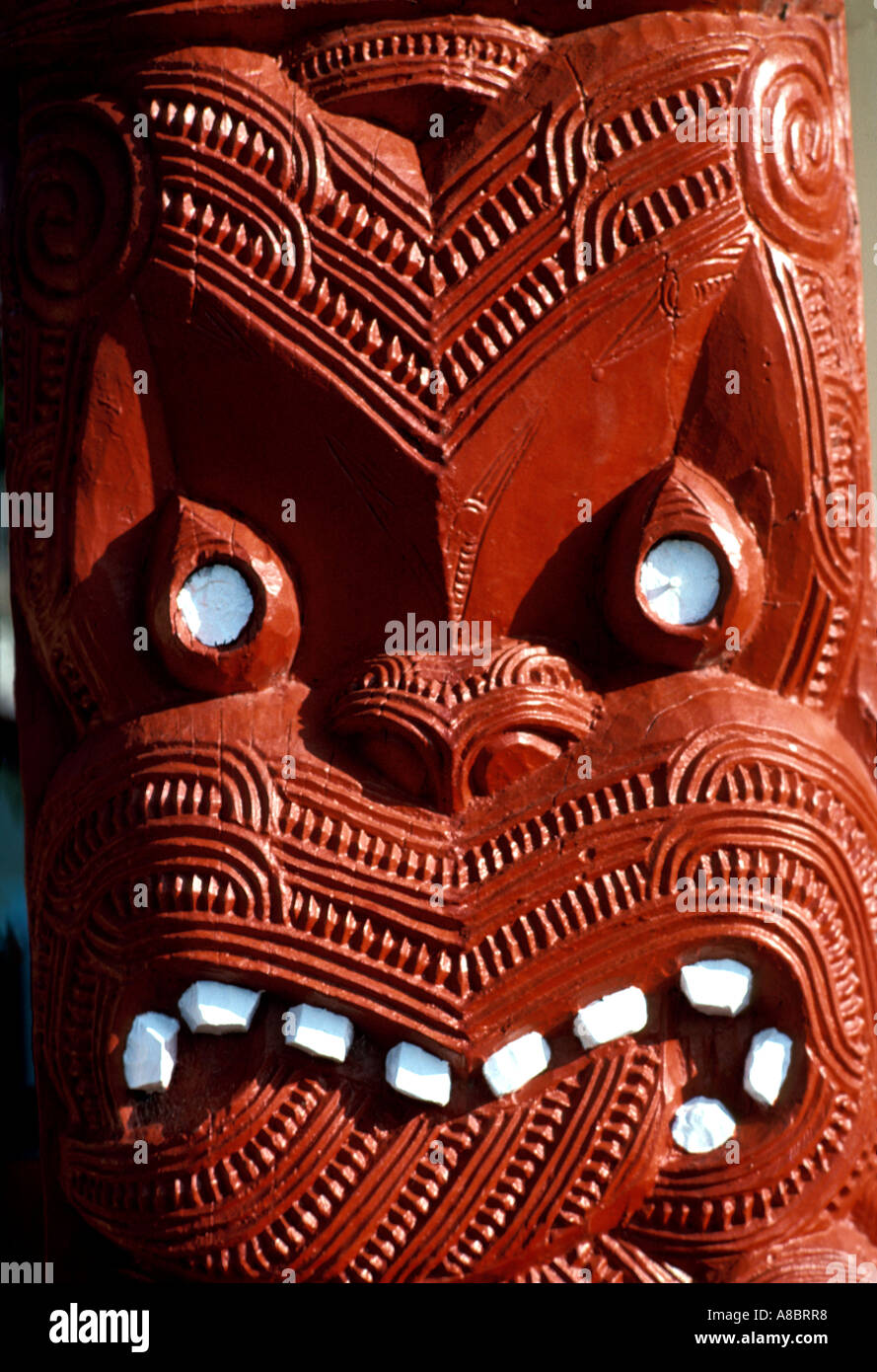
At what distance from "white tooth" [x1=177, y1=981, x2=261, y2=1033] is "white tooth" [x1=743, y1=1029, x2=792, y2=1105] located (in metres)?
0.84

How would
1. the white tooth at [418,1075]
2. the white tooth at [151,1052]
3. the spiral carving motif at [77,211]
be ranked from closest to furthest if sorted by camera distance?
the white tooth at [418,1075]
the white tooth at [151,1052]
the spiral carving motif at [77,211]

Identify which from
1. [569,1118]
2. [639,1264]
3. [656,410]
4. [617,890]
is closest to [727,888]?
[617,890]

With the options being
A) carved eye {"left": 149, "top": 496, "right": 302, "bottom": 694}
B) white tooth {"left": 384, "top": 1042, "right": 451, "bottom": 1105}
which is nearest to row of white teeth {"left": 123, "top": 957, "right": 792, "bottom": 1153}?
white tooth {"left": 384, "top": 1042, "right": 451, "bottom": 1105}

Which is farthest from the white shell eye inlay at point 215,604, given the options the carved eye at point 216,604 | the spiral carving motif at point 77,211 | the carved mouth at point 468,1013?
the spiral carving motif at point 77,211

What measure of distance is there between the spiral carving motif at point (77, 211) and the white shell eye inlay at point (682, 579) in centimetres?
107

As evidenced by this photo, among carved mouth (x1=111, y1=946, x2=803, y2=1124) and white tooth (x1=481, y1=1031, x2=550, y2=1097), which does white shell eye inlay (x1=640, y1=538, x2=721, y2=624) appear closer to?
carved mouth (x1=111, y1=946, x2=803, y2=1124)

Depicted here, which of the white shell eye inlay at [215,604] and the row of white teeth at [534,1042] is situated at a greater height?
the white shell eye inlay at [215,604]

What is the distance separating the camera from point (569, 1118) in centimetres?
291

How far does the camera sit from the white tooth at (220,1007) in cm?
297

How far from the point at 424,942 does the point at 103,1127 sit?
2.21ft

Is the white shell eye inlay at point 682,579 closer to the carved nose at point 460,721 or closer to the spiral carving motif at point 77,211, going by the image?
the carved nose at point 460,721

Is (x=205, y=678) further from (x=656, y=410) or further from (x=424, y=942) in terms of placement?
(x=656, y=410)

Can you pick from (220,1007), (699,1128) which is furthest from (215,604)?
(699,1128)

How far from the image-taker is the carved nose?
299cm
